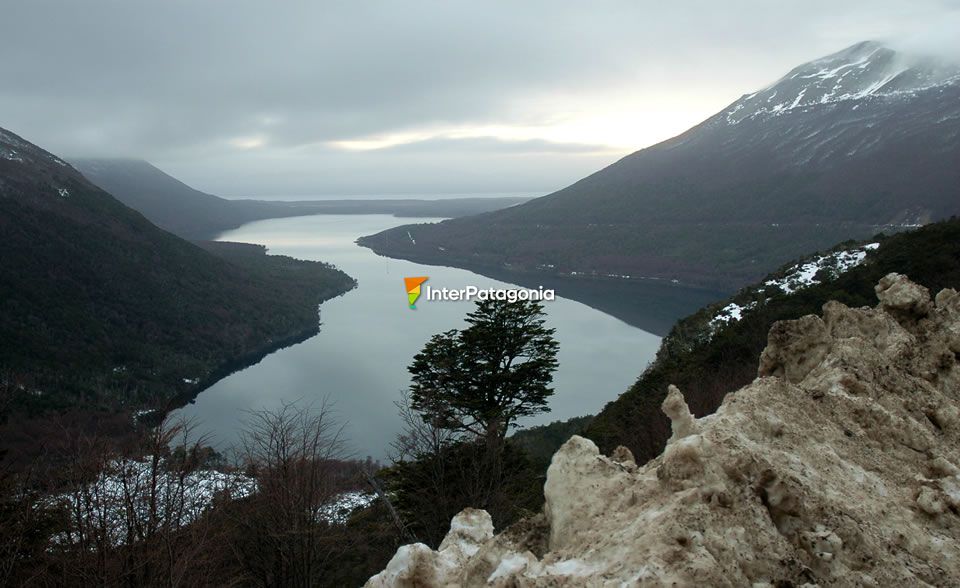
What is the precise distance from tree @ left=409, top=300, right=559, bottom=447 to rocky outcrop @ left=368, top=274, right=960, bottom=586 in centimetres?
849

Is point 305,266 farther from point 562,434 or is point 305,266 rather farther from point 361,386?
point 562,434

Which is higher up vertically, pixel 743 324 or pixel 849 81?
pixel 849 81

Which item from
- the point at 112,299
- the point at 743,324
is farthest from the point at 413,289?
the point at 743,324

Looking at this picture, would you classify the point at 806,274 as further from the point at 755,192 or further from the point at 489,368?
the point at 755,192

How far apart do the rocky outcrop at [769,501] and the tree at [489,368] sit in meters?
8.49

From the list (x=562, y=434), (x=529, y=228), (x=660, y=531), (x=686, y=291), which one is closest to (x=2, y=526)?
(x=660, y=531)

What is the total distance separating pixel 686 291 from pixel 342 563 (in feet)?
218

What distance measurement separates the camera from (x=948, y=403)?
3.73 meters

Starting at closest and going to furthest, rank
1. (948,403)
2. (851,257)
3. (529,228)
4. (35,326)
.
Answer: (948,403), (851,257), (35,326), (529,228)

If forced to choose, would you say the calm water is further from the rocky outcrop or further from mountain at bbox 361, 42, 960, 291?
mountain at bbox 361, 42, 960, 291

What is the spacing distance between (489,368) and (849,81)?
151 metres

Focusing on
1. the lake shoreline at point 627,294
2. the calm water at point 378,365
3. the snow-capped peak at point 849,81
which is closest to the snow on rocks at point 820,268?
the calm water at point 378,365

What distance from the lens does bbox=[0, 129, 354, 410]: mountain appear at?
156ft

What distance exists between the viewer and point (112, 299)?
61594mm
